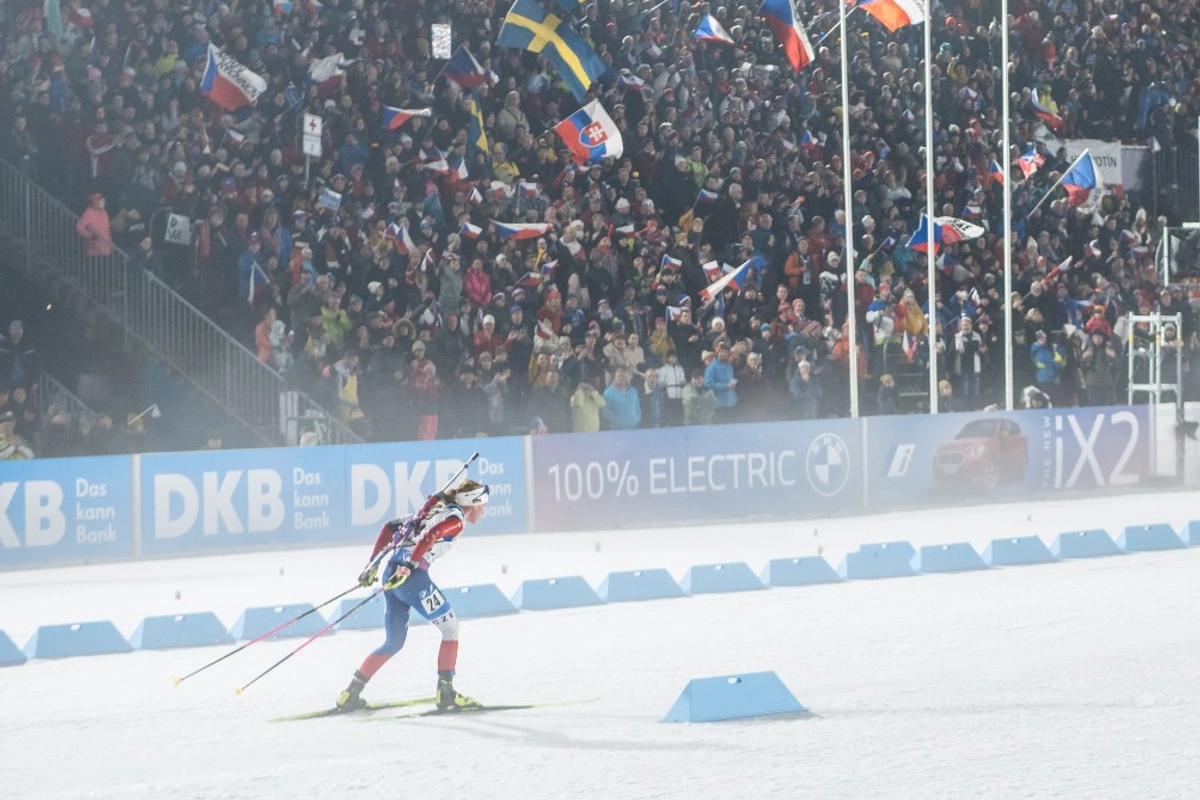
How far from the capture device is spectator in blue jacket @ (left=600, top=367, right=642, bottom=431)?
80.2 ft

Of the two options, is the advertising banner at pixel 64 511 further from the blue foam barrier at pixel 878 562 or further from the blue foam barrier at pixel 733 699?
the blue foam barrier at pixel 733 699

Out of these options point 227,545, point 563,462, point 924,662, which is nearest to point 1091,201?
point 563,462

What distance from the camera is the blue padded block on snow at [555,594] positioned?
1700 centimetres

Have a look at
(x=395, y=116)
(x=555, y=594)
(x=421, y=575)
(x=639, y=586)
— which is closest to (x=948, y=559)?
(x=639, y=586)

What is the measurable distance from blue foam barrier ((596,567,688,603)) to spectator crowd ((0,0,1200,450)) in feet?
20.4

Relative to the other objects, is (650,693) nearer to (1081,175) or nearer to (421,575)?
(421,575)

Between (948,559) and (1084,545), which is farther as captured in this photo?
(1084,545)

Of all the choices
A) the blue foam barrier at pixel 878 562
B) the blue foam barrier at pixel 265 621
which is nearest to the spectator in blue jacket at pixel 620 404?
the blue foam barrier at pixel 878 562

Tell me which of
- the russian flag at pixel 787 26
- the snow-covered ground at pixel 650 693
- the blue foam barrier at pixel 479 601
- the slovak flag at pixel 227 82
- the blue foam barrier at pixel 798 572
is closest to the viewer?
the snow-covered ground at pixel 650 693

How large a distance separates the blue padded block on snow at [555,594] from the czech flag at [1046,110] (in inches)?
828

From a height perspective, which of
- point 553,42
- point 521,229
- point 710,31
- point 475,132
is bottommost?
point 521,229

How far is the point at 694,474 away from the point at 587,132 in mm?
6055

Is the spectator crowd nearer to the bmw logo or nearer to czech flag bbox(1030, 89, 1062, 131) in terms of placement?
czech flag bbox(1030, 89, 1062, 131)

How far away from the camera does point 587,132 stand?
2730cm
